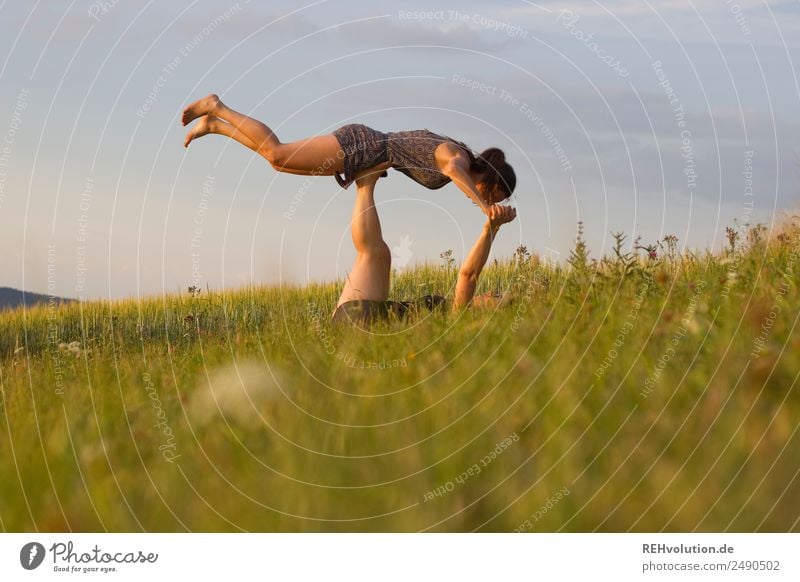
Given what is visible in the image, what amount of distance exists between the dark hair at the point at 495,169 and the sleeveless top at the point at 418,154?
0.36 feet

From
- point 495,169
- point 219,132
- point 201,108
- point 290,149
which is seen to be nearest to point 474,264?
point 495,169

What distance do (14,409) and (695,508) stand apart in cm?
465

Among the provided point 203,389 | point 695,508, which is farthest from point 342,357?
point 695,508

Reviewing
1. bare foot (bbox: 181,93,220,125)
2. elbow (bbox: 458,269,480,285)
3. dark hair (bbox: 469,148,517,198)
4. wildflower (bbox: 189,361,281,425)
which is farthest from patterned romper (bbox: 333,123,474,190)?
wildflower (bbox: 189,361,281,425)

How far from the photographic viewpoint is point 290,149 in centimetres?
892

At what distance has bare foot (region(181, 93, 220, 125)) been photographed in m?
9.36

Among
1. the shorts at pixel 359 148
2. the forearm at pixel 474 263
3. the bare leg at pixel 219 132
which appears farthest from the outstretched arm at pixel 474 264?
the bare leg at pixel 219 132

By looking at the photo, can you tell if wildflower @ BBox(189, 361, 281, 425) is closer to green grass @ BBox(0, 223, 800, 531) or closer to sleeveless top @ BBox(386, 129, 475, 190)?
green grass @ BBox(0, 223, 800, 531)

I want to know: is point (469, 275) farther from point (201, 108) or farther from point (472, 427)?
point (472, 427)

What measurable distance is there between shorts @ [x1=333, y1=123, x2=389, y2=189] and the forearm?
3.94 ft

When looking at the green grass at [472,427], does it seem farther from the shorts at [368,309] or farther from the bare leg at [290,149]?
the bare leg at [290,149]

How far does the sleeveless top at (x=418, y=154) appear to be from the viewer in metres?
8.52

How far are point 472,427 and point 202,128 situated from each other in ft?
20.8

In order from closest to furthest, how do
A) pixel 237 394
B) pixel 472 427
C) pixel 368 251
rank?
pixel 472 427
pixel 237 394
pixel 368 251
